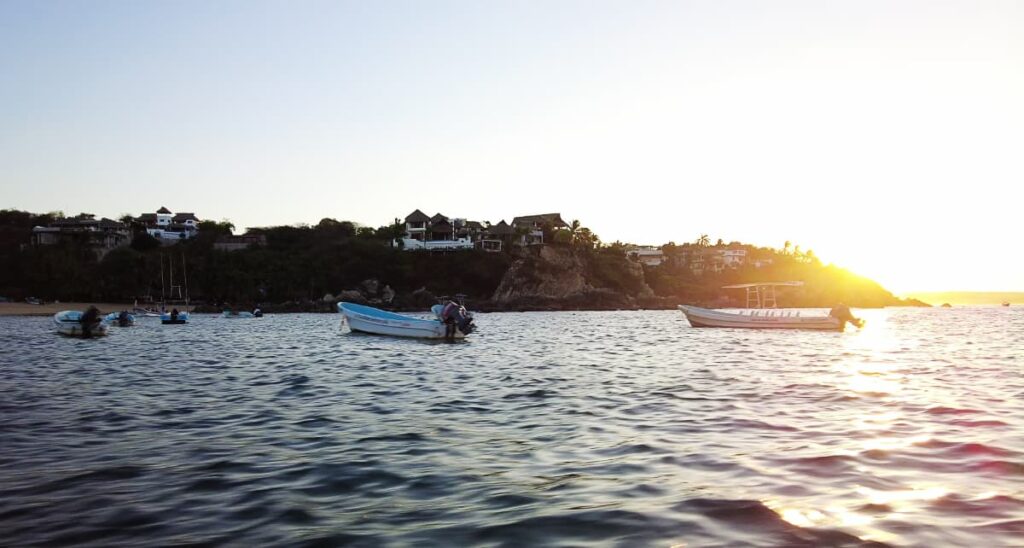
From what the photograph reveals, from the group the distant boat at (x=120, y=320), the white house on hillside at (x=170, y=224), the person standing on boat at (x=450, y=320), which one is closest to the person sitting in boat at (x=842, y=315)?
the person standing on boat at (x=450, y=320)

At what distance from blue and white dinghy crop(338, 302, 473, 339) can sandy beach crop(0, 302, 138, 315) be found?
72.5 m

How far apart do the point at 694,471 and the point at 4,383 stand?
18.6m

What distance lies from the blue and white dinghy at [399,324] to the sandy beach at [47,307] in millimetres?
72494

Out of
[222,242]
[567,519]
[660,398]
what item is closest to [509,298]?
[222,242]

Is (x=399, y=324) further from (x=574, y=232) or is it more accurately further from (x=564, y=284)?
(x=574, y=232)

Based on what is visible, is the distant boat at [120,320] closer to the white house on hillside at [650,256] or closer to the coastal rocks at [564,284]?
the coastal rocks at [564,284]

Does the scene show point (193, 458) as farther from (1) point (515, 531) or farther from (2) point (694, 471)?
(2) point (694, 471)

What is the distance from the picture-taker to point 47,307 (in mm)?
103875

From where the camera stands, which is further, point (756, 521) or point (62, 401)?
point (62, 401)

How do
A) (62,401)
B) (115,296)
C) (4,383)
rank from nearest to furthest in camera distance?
(62,401), (4,383), (115,296)

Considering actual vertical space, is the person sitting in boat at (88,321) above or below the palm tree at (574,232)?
below

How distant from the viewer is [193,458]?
8.78 m

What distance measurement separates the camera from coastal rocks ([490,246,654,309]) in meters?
123

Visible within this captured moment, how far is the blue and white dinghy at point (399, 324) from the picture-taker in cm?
3831
